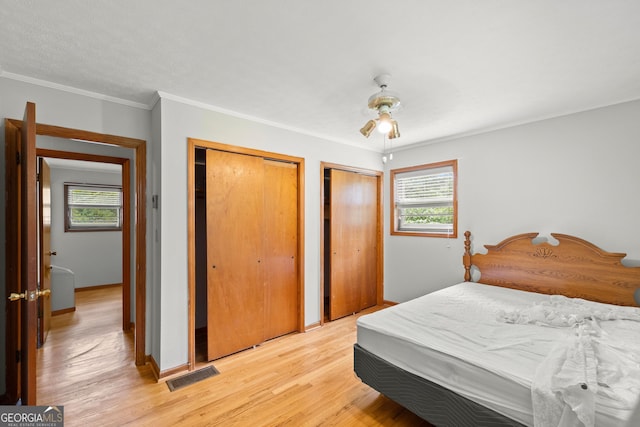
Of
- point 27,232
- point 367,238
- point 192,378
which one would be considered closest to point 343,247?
point 367,238

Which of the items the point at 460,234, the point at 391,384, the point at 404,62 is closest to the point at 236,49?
the point at 404,62

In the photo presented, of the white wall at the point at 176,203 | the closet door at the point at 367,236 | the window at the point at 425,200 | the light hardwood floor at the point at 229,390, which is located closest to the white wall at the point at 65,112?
the white wall at the point at 176,203

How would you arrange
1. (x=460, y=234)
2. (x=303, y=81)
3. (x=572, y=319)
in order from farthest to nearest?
(x=460, y=234), (x=303, y=81), (x=572, y=319)

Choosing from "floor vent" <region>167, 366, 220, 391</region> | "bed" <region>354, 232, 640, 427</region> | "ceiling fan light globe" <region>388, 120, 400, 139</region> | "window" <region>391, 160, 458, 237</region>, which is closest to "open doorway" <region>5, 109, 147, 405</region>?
"floor vent" <region>167, 366, 220, 391</region>

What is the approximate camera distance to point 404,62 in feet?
6.38

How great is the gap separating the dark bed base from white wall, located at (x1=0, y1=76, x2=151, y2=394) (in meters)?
2.17

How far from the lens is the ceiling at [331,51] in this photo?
1466mm

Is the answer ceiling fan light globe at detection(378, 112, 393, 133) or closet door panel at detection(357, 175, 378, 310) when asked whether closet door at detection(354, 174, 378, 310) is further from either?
ceiling fan light globe at detection(378, 112, 393, 133)

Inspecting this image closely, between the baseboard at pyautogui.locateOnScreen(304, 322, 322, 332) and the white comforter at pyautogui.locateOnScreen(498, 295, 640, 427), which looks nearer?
the white comforter at pyautogui.locateOnScreen(498, 295, 640, 427)

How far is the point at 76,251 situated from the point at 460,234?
6733 millimetres

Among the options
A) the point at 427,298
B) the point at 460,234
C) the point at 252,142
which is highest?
the point at 252,142

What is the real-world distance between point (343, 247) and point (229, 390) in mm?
A: 2180

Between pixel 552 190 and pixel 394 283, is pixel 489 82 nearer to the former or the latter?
pixel 552 190

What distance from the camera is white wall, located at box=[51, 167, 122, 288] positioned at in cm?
530
